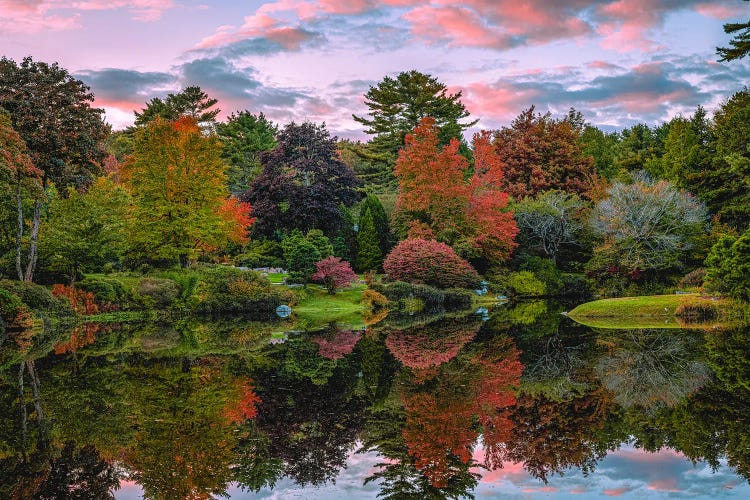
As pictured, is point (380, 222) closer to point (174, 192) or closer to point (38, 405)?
point (174, 192)

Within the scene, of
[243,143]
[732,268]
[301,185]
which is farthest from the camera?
[243,143]

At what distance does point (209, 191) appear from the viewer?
1258 inches

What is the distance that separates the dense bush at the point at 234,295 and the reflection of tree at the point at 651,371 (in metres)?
17.5

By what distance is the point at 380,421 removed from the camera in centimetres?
916

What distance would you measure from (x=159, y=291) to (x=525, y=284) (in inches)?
860

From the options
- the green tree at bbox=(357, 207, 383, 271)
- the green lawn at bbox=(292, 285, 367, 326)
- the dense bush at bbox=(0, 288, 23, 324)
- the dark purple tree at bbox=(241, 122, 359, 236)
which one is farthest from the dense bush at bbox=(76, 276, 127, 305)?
the green tree at bbox=(357, 207, 383, 271)

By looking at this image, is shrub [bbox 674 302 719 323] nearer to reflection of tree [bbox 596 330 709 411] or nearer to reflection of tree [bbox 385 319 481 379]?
reflection of tree [bbox 596 330 709 411]

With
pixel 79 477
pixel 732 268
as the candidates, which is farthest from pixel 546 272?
pixel 79 477

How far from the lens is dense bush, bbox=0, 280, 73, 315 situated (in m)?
24.1

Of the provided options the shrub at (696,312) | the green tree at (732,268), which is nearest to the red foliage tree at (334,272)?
the shrub at (696,312)

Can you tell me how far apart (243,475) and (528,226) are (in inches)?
1481

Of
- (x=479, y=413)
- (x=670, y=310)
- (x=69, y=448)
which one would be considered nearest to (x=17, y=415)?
(x=69, y=448)

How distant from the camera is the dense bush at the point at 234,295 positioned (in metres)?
29.9

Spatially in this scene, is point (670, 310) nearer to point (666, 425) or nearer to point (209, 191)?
point (666, 425)
